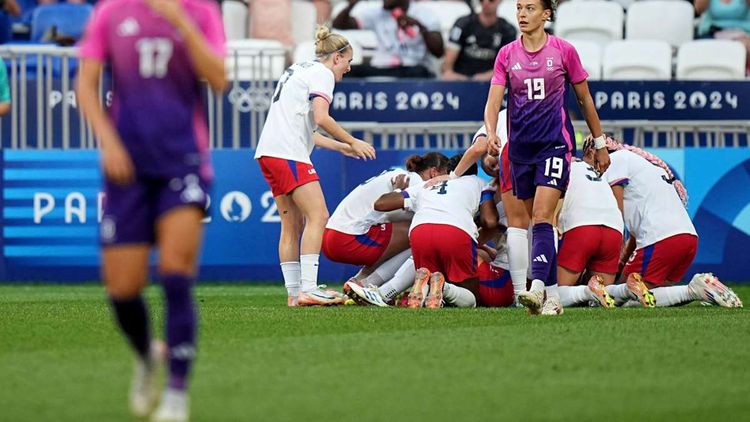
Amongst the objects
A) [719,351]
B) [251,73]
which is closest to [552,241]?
[719,351]

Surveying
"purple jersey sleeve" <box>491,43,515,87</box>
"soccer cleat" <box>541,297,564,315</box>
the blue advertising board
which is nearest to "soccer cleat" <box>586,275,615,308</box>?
"soccer cleat" <box>541,297,564,315</box>

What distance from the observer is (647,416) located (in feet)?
18.6

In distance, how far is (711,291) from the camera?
1077 cm

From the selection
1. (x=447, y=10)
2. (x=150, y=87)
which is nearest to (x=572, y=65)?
(x=150, y=87)

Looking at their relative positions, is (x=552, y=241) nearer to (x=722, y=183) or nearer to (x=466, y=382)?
(x=466, y=382)

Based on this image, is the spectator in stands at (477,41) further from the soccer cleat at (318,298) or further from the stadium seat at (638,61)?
the soccer cleat at (318,298)

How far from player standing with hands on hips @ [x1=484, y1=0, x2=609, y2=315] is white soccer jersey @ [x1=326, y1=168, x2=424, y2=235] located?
1.60 metres

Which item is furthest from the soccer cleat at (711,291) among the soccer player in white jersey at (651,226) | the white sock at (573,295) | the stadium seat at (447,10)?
the stadium seat at (447,10)

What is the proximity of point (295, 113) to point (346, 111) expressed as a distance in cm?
539

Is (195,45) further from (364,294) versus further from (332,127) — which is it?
(364,294)

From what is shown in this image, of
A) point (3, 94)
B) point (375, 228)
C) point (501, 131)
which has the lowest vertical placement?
point (375, 228)

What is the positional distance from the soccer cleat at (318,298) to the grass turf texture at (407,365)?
426 mm

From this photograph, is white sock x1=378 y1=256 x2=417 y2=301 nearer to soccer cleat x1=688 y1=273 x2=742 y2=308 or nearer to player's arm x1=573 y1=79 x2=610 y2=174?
player's arm x1=573 y1=79 x2=610 y2=174

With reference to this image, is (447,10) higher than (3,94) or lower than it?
higher
